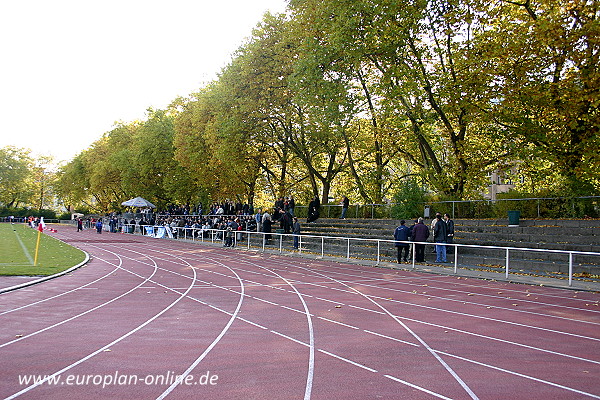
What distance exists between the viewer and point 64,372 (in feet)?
19.8

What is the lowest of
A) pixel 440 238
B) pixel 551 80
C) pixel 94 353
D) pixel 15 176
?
pixel 94 353

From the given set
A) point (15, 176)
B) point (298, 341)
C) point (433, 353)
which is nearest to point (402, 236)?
point (298, 341)

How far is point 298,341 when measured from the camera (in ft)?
25.3

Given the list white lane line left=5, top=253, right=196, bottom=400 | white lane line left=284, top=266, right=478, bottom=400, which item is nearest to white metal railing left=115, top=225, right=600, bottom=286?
white lane line left=284, top=266, right=478, bottom=400

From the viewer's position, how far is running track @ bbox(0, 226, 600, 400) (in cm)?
559

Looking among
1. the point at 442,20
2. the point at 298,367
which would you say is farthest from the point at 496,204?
the point at 298,367

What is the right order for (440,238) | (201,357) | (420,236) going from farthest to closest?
(420,236)
(440,238)
(201,357)

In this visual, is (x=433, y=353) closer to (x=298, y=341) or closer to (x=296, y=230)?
(x=298, y=341)

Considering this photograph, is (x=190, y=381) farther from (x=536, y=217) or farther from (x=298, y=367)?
(x=536, y=217)

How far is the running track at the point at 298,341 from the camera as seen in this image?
5.59 meters

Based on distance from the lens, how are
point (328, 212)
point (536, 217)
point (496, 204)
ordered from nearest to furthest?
point (536, 217) → point (496, 204) → point (328, 212)

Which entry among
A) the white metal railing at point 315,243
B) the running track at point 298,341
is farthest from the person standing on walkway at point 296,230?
the running track at point 298,341

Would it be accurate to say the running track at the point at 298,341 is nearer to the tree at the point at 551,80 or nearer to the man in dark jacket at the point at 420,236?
the man in dark jacket at the point at 420,236

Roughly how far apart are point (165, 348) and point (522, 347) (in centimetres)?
484
